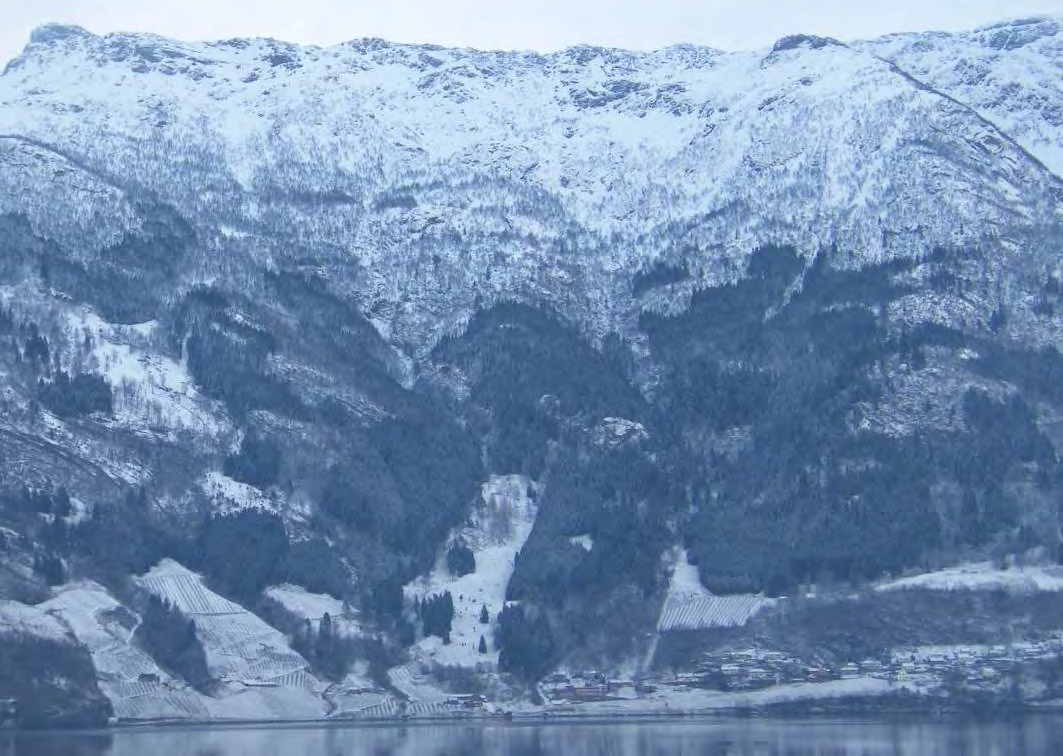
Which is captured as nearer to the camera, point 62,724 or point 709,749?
point 709,749

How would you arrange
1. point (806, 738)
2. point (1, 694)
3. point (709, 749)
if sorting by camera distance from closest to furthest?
1. point (709, 749)
2. point (806, 738)
3. point (1, 694)

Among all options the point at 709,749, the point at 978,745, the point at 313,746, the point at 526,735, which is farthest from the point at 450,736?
the point at 978,745

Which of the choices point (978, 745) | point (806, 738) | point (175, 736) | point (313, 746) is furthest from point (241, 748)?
point (978, 745)

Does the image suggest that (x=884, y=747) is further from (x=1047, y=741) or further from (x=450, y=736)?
(x=450, y=736)

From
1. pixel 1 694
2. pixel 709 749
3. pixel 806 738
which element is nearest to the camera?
pixel 709 749

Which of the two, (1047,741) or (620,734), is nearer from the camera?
(1047,741)

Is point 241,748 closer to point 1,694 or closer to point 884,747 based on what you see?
point 1,694
